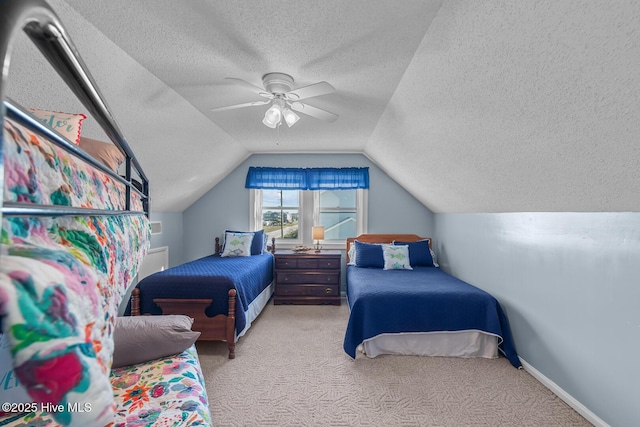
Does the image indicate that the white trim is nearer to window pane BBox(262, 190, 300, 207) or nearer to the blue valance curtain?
the blue valance curtain

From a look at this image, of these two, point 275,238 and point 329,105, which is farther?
point 275,238

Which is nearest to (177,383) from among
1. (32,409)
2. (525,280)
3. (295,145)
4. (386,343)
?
(32,409)

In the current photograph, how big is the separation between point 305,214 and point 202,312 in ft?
7.75

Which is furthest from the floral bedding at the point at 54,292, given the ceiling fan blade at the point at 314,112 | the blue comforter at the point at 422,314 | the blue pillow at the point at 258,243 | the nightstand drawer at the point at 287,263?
the blue pillow at the point at 258,243

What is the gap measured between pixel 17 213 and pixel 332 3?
149 cm

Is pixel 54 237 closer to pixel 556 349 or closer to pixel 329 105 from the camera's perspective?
pixel 329 105

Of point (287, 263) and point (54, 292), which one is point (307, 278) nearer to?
point (287, 263)

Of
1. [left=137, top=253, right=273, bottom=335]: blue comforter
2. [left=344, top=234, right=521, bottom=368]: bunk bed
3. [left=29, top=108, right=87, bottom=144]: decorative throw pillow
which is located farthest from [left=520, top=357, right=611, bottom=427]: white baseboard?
[left=29, top=108, right=87, bottom=144]: decorative throw pillow

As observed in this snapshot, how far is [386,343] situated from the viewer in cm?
259

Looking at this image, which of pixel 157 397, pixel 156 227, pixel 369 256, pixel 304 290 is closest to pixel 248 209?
pixel 156 227

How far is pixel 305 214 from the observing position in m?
4.67

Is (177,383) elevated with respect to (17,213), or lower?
lower

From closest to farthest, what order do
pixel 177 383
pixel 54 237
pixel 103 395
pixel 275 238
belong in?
1. pixel 103 395
2. pixel 54 237
3. pixel 177 383
4. pixel 275 238

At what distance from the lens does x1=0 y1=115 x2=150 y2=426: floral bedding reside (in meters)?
0.34
